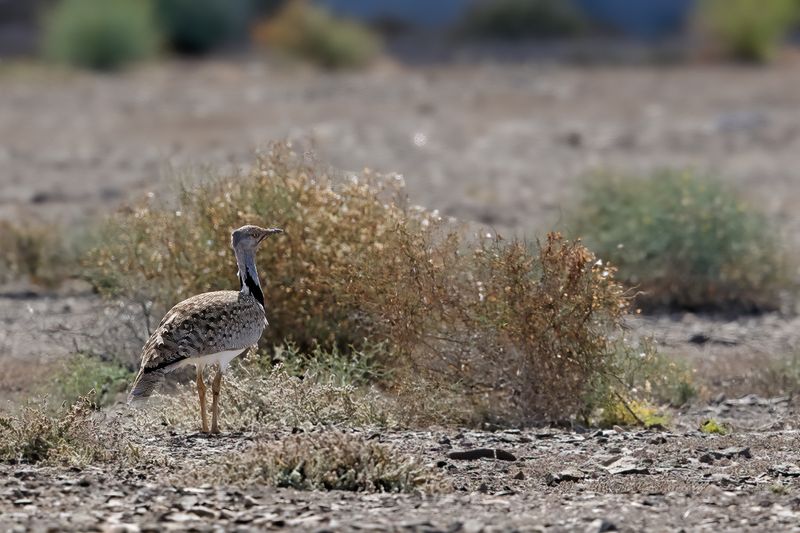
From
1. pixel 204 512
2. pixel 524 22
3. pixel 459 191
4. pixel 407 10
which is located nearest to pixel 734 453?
pixel 204 512

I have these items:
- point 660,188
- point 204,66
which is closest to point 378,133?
point 660,188

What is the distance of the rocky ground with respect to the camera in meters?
6.86

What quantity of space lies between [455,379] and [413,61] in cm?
2684

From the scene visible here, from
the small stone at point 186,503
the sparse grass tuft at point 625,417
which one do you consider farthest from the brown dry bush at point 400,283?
the small stone at point 186,503

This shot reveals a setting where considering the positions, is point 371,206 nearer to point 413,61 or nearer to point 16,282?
point 16,282

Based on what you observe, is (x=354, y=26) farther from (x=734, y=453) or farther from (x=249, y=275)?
(x=734, y=453)

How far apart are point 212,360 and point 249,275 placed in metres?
0.61

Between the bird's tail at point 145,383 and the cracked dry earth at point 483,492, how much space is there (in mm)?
223

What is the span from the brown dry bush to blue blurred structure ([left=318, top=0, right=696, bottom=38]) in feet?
104

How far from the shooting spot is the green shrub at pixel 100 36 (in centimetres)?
3306

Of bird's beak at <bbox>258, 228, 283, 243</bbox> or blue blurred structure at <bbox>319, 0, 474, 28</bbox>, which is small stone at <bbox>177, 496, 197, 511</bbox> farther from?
blue blurred structure at <bbox>319, 0, 474, 28</bbox>

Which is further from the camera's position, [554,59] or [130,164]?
[554,59]

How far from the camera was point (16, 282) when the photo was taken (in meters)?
14.5

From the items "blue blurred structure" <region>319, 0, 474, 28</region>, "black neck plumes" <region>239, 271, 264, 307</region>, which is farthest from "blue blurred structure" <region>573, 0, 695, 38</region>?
"black neck plumes" <region>239, 271, 264, 307</region>
